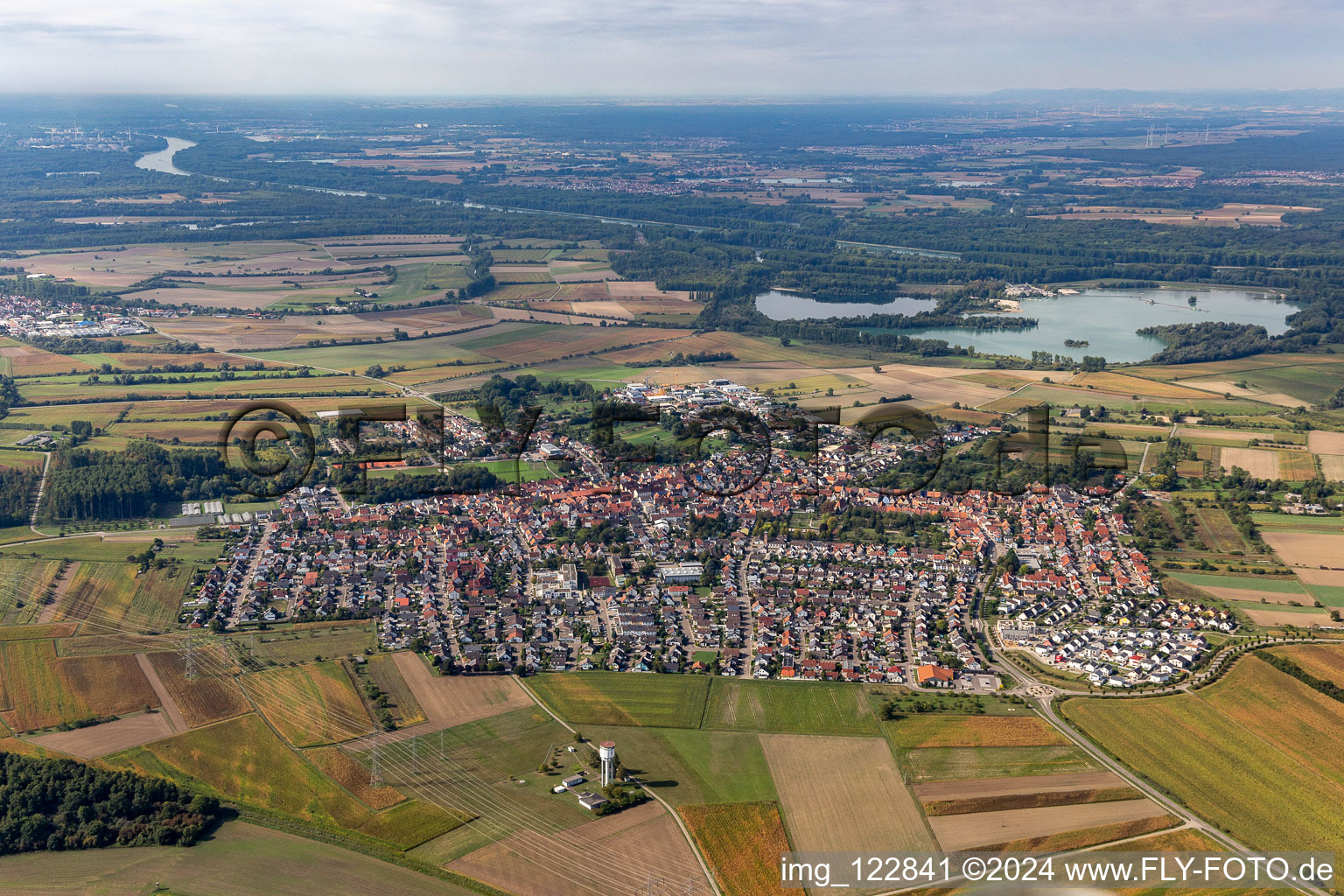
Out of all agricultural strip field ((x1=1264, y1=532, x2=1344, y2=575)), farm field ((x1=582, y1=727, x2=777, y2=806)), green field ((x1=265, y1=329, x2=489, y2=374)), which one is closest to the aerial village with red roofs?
farm field ((x1=582, y1=727, x2=777, y2=806))

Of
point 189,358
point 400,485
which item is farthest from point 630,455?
point 189,358

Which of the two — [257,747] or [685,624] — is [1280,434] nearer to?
[685,624]

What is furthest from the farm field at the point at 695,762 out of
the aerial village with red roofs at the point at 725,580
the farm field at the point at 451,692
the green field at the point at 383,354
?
the green field at the point at 383,354

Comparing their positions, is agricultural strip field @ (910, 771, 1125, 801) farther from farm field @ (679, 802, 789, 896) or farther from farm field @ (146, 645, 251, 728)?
farm field @ (146, 645, 251, 728)

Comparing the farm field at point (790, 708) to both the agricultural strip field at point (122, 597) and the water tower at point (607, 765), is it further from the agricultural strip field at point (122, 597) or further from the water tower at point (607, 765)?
the agricultural strip field at point (122, 597)

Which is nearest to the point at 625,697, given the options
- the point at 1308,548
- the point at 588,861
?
the point at 588,861

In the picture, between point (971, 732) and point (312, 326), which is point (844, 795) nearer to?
point (971, 732)
